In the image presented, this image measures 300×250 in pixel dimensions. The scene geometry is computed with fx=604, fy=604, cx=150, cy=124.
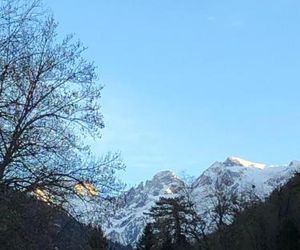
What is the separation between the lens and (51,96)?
62.4 feet

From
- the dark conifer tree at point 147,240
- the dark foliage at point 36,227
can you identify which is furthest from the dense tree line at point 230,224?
the dark foliage at point 36,227

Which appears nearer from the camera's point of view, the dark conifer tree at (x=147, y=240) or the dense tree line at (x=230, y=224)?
the dense tree line at (x=230, y=224)

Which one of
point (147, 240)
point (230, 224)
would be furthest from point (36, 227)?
point (147, 240)

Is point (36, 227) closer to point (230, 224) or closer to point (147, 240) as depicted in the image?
point (230, 224)

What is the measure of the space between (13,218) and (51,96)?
5.38m

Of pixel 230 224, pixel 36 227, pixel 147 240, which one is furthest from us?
pixel 147 240

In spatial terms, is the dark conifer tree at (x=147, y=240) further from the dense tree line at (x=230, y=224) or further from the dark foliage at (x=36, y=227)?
the dark foliage at (x=36, y=227)

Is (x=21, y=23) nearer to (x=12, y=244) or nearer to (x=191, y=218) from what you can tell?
(x=12, y=244)

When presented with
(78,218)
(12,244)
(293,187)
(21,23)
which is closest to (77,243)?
(78,218)

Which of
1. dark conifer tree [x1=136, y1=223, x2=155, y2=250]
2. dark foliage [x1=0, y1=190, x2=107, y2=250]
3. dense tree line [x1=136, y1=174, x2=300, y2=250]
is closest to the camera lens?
dark foliage [x1=0, y1=190, x2=107, y2=250]

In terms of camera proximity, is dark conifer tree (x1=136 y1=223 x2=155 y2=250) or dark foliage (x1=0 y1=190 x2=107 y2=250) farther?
dark conifer tree (x1=136 y1=223 x2=155 y2=250)

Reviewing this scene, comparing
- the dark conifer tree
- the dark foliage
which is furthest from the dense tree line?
the dark foliage

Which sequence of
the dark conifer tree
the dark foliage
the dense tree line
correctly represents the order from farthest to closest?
the dark conifer tree, the dense tree line, the dark foliage

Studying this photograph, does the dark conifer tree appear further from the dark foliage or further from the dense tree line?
A: the dark foliage
